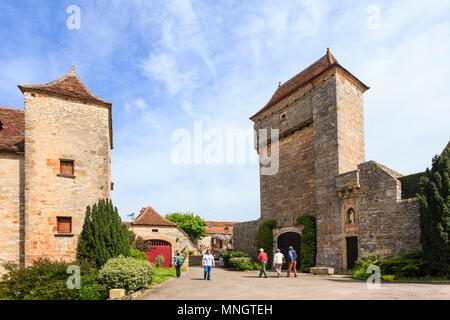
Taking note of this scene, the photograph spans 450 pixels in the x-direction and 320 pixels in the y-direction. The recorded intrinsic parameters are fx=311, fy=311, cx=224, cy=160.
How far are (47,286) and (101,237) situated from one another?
3.18 metres

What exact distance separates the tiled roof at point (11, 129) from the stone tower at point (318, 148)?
14884 mm

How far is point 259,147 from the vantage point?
23531mm

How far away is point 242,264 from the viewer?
19.5m

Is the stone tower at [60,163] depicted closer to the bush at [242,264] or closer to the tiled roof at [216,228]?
the bush at [242,264]

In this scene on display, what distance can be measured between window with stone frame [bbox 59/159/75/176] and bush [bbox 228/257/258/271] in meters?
11.1

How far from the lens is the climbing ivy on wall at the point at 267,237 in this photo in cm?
2072

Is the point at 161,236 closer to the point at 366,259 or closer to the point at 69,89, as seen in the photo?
the point at 69,89

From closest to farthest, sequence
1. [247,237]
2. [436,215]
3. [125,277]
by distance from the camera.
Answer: [125,277] < [436,215] < [247,237]

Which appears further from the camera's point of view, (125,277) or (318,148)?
(318,148)

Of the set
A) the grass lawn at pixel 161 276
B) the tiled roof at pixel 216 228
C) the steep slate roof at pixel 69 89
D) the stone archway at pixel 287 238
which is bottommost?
the tiled roof at pixel 216 228

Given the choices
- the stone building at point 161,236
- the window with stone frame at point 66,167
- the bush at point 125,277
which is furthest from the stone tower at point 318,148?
the window with stone frame at point 66,167

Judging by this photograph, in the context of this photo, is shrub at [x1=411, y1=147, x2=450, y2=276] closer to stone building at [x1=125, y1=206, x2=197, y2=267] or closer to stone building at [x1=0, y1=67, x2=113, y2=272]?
stone building at [x1=0, y1=67, x2=113, y2=272]

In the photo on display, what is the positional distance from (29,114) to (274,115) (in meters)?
14.9

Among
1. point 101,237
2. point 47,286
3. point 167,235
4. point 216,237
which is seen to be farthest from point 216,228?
point 47,286
